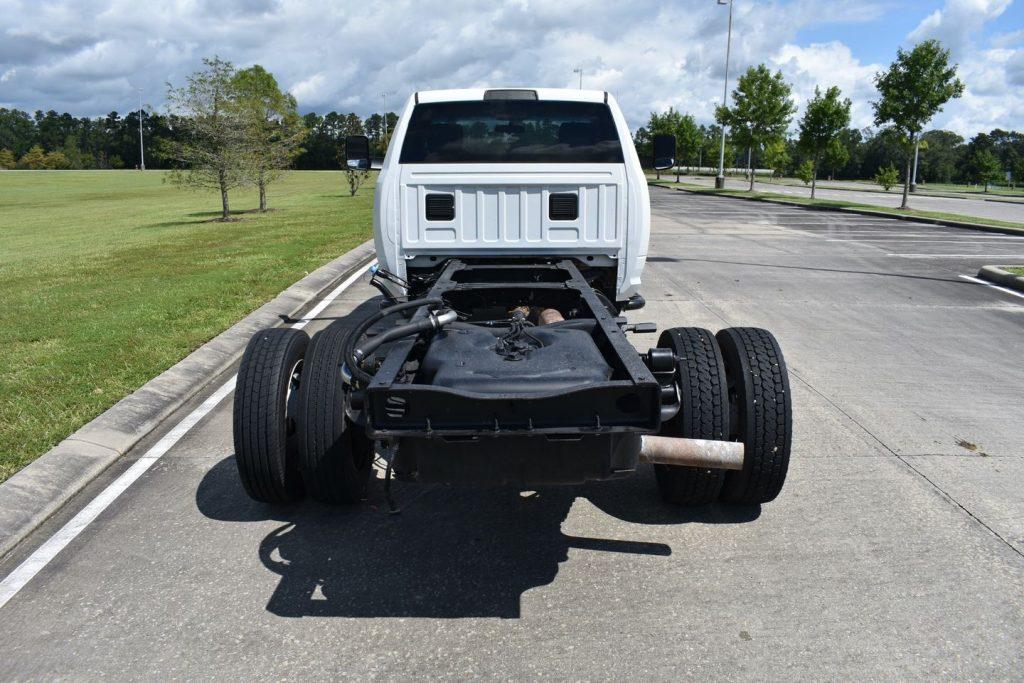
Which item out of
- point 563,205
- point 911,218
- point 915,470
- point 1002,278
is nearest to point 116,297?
point 563,205

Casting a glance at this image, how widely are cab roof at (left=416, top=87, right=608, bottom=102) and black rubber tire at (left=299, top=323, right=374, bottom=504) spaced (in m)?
3.02

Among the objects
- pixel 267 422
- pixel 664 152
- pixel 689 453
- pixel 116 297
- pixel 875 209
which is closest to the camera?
pixel 689 453

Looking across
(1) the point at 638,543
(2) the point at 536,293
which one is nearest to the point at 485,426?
(1) the point at 638,543

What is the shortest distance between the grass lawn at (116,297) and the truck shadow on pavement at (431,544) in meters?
1.78

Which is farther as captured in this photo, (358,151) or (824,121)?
(824,121)

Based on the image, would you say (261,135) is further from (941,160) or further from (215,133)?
(941,160)

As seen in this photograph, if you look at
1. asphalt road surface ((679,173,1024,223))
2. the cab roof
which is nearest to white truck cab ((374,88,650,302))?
the cab roof

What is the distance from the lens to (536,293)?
16.3 ft

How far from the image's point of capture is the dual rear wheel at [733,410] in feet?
12.4

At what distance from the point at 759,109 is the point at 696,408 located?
44.0 m

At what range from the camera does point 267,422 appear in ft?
12.7

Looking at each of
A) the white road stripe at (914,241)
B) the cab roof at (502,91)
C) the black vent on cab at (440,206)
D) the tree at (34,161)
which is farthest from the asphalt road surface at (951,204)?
the tree at (34,161)

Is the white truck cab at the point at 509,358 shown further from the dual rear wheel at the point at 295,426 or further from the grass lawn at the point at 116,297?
the grass lawn at the point at 116,297

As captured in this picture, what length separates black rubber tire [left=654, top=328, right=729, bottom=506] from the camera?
12.3 feet
